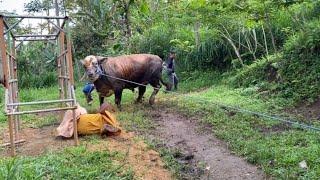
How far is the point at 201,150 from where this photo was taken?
6.88 m

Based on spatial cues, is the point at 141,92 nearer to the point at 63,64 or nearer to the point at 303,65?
the point at 63,64

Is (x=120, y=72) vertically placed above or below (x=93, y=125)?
above

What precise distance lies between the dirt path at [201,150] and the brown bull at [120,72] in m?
1.42

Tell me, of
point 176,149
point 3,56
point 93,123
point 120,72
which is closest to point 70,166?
point 93,123

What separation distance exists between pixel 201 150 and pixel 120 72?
13.3 ft

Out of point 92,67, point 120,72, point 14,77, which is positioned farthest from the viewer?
point 120,72

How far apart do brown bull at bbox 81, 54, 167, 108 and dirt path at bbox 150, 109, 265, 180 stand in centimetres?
142

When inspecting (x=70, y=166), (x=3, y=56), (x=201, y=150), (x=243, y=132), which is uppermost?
(x=3, y=56)

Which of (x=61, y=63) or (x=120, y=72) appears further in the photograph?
(x=120, y=72)

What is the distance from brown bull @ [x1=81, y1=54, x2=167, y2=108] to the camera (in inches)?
383

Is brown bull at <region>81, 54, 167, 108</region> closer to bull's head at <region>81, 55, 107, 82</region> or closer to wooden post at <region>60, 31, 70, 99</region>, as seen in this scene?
bull's head at <region>81, 55, 107, 82</region>

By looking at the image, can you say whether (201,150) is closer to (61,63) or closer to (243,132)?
(243,132)

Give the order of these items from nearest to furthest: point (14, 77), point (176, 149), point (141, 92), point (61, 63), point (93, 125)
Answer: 1. point (176, 149)
2. point (93, 125)
3. point (14, 77)
4. point (61, 63)
5. point (141, 92)

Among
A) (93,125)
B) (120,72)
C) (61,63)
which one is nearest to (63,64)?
(61,63)
